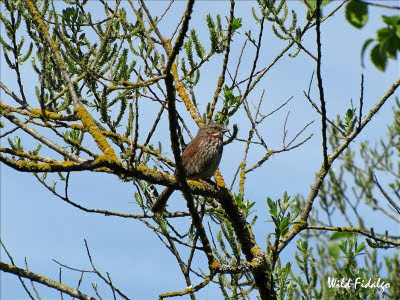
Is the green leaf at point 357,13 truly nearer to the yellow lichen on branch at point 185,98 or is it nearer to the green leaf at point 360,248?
the yellow lichen on branch at point 185,98

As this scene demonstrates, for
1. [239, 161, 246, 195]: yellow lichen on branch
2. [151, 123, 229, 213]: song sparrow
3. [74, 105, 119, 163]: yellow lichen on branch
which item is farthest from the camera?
[151, 123, 229, 213]: song sparrow

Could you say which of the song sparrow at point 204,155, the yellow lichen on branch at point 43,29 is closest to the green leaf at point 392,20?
the yellow lichen on branch at point 43,29

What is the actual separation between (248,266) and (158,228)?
81 centimetres

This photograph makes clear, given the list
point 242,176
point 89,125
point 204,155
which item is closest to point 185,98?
point 242,176

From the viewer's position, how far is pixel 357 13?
169cm

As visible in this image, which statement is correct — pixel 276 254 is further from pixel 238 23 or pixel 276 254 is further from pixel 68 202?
pixel 238 23

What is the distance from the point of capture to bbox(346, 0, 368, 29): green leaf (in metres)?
1.67

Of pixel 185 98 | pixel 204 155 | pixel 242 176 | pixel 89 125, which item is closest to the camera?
pixel 89 125

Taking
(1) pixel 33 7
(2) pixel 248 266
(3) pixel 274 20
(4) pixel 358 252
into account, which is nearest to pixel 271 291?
(2) pixel 248 266

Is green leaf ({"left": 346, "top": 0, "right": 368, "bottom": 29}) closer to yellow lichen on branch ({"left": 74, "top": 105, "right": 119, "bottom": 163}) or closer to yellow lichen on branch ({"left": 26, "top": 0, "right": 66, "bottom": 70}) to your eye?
yellow lichen on branch ({"left": 74, "top": 105, "right": 119, "bottom": 163})

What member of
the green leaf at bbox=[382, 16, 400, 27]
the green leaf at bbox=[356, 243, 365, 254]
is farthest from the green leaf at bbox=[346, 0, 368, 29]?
the green leaf at bbox=[356, 243, 365, 254]

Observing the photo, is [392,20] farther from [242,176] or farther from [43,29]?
[242,176]

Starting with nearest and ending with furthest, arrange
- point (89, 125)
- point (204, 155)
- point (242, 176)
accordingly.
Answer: point (89, 125) → point (242, 176) → point (204, 155)

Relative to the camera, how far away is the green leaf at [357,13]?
1.67 metres
